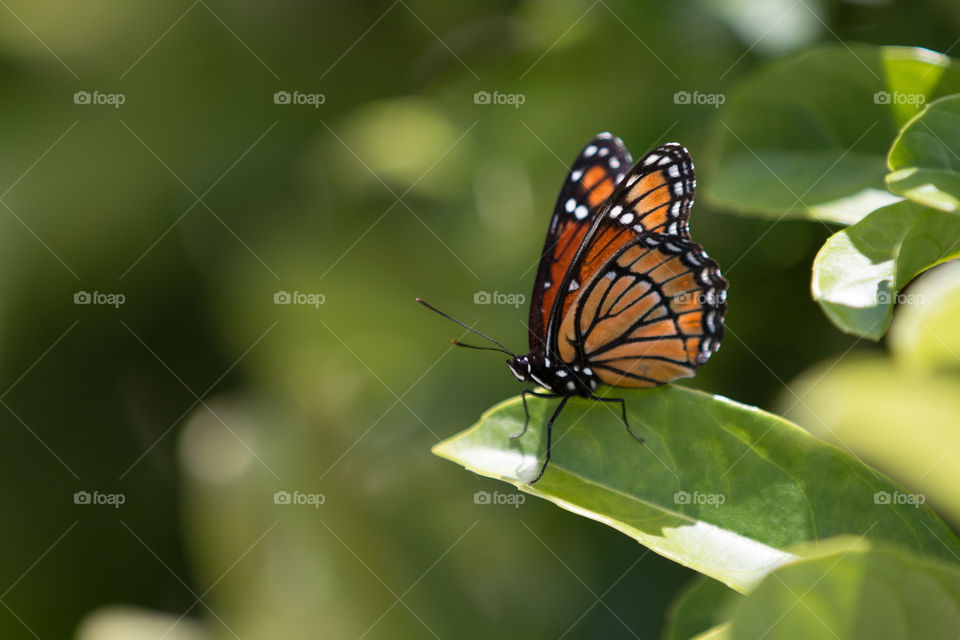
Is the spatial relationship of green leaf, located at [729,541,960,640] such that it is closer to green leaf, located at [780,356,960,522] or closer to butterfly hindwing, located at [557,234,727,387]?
green leaf, located at [780,356,960,522]

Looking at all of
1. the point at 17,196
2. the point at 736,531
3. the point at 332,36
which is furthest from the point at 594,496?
the point at 17,196

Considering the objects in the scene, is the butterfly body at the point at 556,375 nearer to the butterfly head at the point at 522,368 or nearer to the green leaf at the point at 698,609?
the butterfly head at the point at 522,368

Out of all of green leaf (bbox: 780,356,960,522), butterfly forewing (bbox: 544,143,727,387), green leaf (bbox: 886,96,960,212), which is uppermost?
green leaf (bbox: 886,96,960,212)

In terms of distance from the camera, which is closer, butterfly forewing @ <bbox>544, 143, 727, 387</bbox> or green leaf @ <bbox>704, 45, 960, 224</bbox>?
green leaf @ <bbox>704, 45, 960, 224</bbox>

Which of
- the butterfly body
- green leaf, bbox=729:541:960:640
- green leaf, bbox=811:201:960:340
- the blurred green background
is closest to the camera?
green leaf, bbox=729:541:960:640

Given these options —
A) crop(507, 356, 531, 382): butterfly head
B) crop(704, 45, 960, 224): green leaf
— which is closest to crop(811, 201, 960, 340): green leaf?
crop(704, 45, 960, 224): green leaf

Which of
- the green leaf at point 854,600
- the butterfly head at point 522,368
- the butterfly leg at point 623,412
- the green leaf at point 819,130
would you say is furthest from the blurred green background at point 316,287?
the green leaf at point 854,600

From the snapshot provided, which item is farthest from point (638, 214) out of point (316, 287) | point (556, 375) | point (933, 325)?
point (316, 287)

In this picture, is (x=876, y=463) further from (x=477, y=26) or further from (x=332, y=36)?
(x=332, y=36)
